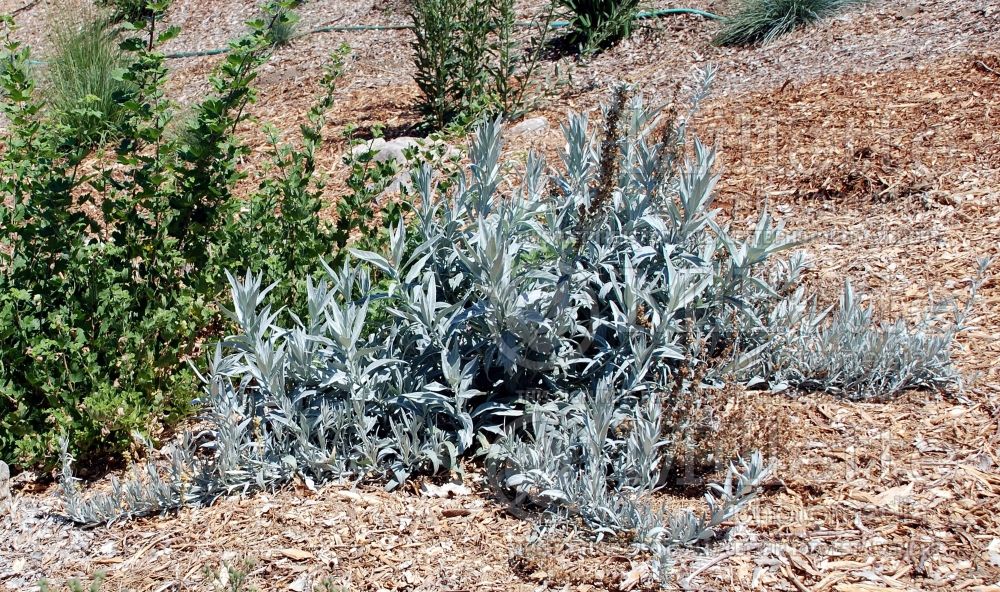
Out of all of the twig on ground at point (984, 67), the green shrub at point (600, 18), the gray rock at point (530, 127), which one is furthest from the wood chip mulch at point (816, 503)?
the green shrub at point (600, 18)

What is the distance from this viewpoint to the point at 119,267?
338 cm

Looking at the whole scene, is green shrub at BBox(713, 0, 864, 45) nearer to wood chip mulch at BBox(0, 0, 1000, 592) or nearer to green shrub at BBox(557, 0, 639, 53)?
green shrub at BBox(557, 0, 639, 53)

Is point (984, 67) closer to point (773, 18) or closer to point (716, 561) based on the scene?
point (773, 18)

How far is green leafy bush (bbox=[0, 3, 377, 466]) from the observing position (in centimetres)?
310

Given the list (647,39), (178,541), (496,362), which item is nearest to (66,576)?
(178,541)

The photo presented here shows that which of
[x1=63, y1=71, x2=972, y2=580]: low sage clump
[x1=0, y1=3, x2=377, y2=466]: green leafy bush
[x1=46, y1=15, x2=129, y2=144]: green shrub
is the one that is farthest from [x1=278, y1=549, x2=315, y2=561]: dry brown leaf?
[x1=46, y1=15, x2=129, y2=144]: green shrub

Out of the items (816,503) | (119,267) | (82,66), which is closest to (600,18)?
(82,66)

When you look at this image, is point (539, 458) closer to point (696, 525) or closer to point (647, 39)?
point (696, 525)

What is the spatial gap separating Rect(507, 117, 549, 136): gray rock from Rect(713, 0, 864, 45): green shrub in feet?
6.73

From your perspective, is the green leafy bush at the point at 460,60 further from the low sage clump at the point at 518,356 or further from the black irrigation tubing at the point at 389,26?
the low sage clump at the point at 518,356

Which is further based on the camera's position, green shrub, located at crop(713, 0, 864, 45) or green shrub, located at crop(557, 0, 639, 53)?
green shrub, located at crop(557, 0, 639, 53)

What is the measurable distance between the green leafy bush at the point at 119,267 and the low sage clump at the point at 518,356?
38cm

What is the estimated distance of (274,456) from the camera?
2.81 m

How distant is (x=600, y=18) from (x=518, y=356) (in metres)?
5.72
